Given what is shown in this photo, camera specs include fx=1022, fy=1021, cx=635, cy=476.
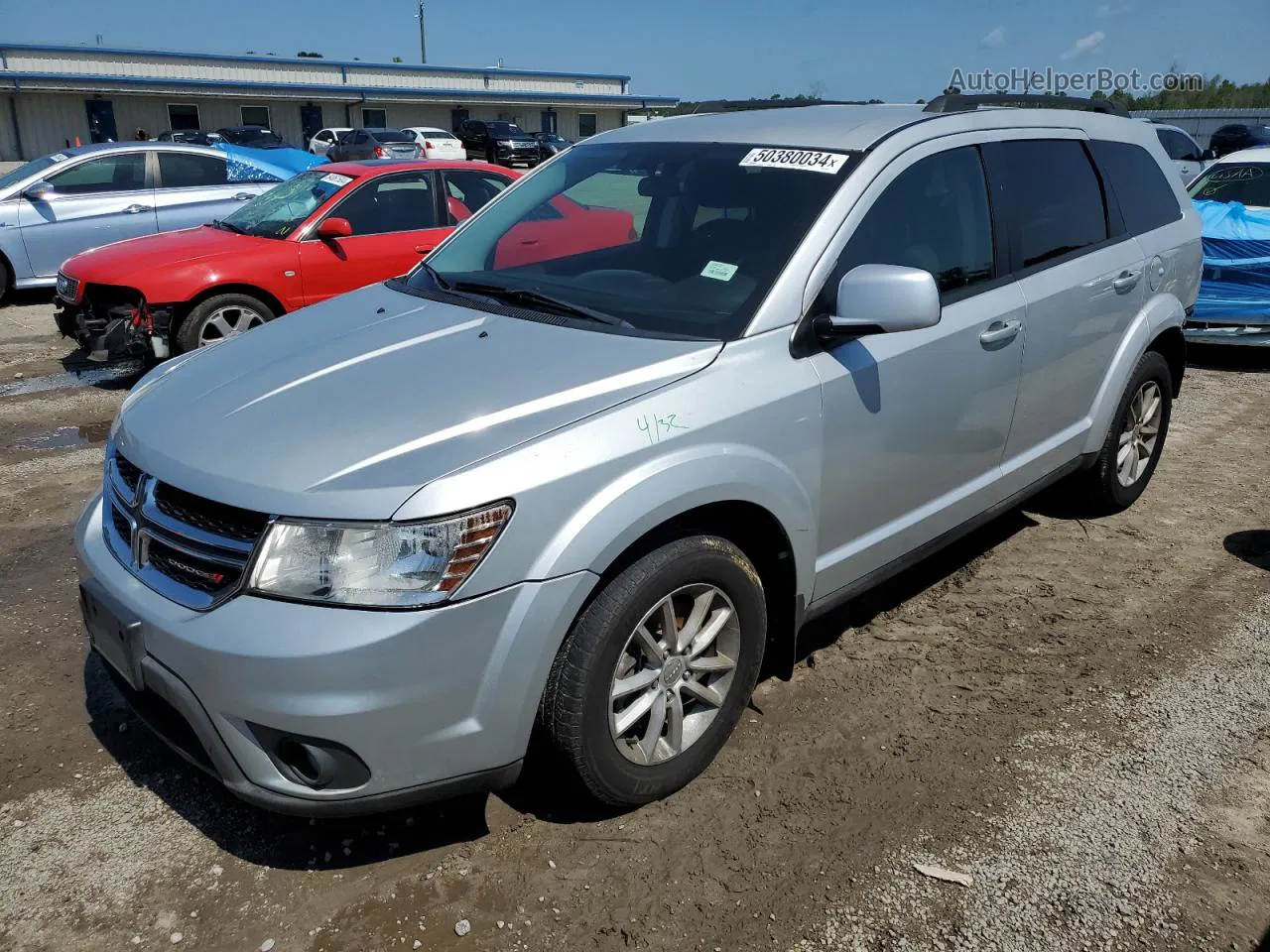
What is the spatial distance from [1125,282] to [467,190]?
224 inches

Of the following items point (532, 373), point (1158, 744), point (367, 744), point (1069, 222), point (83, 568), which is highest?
point (1069, 222)

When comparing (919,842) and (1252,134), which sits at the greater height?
(1252,134)

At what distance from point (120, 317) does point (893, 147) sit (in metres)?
6.07

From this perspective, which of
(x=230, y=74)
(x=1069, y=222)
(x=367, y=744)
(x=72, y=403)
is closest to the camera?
(x=367, y=744)

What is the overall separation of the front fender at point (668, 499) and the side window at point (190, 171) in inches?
391

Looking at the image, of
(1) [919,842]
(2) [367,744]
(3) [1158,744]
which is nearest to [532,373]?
(2) [367,744]

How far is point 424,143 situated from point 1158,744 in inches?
1358

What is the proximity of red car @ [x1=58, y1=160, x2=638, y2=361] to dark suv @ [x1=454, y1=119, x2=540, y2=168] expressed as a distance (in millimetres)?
29695

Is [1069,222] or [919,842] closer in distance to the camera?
[919,842]

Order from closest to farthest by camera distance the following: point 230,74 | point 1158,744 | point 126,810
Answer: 1. point 126,810
2. point 1158,744
3. point 230,74

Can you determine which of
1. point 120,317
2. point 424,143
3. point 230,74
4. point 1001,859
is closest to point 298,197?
point 120,317

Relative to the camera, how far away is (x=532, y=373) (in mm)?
2762

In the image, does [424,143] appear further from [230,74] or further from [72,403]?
[72,403]

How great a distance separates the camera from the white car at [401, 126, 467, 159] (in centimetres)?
3475
